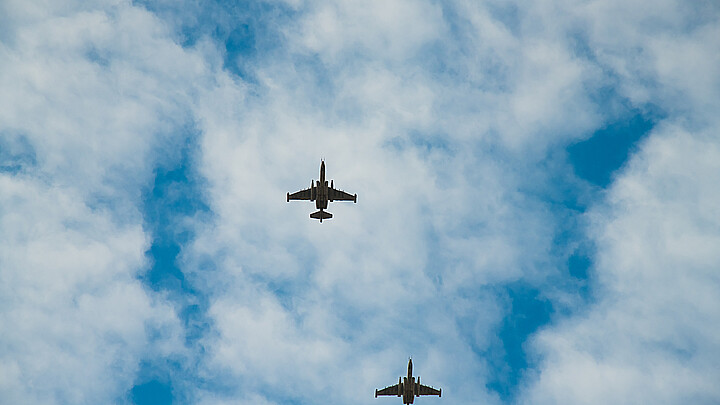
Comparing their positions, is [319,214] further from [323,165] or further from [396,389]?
[396,389]

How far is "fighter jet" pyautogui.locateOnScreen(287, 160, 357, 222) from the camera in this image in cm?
12375

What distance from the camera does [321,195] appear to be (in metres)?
124

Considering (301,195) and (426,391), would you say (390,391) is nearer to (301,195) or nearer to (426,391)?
(426,391)

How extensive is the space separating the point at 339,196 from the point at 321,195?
5379mm

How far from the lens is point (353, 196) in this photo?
426ft

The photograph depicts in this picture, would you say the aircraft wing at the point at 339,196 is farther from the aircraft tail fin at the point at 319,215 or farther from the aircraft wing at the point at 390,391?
the aircraft wing at the point at 390,391

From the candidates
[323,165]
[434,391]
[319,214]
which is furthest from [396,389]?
[323,165]

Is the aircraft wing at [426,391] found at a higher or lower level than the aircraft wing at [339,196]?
lower

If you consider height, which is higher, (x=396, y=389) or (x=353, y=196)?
(x=353, y=196)

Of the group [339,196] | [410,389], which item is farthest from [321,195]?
[410,389]

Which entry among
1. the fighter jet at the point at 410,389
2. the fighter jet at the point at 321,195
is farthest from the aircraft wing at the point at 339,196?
the fighter jet at the point at 410,389

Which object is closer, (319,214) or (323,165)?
(323,165)

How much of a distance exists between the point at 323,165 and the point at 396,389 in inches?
2008

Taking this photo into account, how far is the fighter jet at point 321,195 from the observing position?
123750mm
